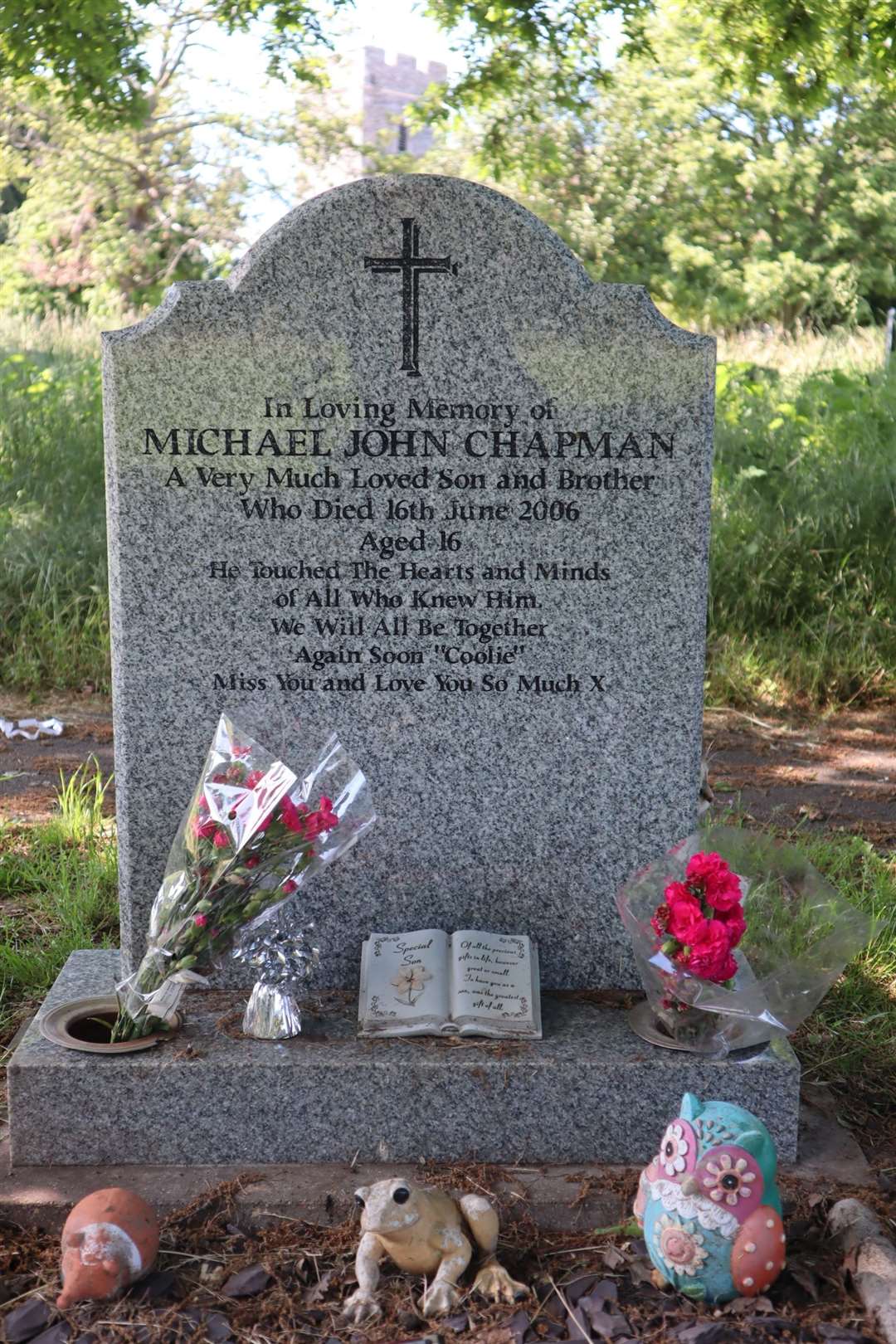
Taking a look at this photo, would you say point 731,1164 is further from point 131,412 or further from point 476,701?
point 131,412

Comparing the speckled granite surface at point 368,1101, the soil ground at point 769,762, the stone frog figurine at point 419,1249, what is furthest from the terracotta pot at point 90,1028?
the soil ground at point 769,762

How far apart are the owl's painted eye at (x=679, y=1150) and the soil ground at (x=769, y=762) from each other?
248cm

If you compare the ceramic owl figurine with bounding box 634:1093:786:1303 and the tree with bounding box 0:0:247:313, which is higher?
the tree with bounding box 0:0:247:313

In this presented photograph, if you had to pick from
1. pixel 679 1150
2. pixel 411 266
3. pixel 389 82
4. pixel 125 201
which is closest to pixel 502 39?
pixel 411 266

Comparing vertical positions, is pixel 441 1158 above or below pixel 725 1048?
below

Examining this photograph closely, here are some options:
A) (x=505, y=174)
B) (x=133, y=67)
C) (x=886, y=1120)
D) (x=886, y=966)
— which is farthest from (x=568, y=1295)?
(x=505, y=174)

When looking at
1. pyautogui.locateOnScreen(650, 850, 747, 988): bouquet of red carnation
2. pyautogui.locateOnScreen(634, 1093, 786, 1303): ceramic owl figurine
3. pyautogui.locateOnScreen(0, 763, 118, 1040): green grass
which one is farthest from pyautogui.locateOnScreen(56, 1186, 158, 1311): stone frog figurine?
pyautogui.locateOnScreen(650, 850, 747, 988): bouquet of red carnation

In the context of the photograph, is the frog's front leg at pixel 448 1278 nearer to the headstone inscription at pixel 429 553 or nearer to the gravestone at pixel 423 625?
the gravestone at pixel 423 625

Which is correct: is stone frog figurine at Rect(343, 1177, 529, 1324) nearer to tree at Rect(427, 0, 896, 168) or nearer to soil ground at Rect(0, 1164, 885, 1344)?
soil ground at Rect(0, 1164, 885, 1344)

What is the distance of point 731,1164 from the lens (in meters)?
2.17

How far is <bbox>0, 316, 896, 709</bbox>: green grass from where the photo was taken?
6.09m

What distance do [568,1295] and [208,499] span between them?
176cm

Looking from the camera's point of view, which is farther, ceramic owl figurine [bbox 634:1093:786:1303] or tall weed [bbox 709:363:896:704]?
tall weed [bbox 709:363:896:704]

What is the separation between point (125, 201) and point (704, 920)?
18740 millimetres
